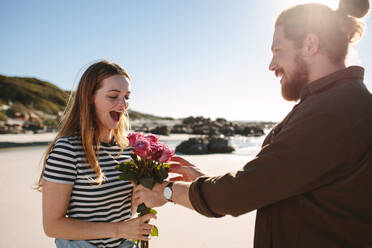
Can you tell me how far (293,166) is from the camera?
1.33 m

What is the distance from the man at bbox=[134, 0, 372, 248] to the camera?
131cm

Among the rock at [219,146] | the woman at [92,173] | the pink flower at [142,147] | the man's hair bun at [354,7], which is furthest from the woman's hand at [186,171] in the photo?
the rock at [219,146]

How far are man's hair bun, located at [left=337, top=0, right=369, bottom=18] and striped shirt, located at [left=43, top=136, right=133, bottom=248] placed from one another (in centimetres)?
214

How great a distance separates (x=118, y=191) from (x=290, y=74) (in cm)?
171

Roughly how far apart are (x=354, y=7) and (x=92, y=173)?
2225mm

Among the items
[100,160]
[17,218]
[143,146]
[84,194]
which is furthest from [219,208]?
[17,218]

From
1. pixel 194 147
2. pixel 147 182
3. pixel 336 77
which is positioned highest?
pixel 336 77

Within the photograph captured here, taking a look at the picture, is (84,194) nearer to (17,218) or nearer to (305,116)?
(305,116)

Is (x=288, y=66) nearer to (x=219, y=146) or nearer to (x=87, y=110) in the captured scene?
(x=87, y=110)

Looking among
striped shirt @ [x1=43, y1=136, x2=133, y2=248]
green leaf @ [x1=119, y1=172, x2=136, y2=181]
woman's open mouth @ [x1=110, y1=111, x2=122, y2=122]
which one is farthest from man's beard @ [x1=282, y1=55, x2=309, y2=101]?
striped shirt @ [x1=43, y1=136, x2=133, y2=248]

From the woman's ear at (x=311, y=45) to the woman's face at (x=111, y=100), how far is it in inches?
60.8

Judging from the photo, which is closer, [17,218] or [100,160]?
[100,160]

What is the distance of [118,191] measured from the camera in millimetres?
2297

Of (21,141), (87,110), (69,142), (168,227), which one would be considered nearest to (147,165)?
(69,142)
